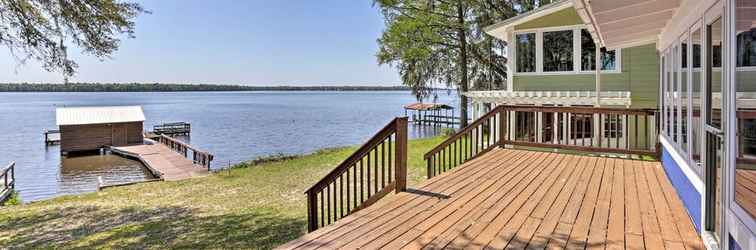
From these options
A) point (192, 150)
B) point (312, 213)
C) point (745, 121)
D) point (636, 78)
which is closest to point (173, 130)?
point (192, 150)

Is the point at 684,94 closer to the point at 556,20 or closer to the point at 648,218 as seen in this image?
the point at 648,218

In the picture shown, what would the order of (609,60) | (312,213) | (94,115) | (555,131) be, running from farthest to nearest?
(94,115)
(609,60)
(555,131)
(312,213)

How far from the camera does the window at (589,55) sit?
9.88 m

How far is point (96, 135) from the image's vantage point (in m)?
26.3

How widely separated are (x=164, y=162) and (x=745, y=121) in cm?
2128

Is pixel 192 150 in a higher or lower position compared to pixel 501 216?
lower

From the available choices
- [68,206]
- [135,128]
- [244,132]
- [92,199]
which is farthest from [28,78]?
[244,132]

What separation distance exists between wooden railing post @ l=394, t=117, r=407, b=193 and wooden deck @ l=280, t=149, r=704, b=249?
0.14m

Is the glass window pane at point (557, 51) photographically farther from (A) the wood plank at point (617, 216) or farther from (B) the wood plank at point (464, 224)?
(B) the wood plank at point (464, 224)

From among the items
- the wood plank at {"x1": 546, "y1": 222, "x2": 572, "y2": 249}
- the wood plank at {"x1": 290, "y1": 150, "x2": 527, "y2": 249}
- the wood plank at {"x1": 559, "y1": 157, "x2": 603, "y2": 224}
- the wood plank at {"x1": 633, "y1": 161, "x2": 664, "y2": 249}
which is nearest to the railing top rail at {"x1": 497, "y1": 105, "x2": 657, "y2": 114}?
the wood plank at {"x1": 559, "y1": 157, "x2": 603, "y2": 224}

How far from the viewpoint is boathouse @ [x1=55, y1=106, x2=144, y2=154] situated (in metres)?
25.2

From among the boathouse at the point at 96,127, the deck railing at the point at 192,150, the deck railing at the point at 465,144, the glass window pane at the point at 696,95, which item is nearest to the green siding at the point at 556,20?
the deck railing at the point at 465,144

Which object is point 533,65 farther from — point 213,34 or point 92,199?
point 213,34

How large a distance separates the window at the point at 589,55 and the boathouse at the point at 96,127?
2674cm
